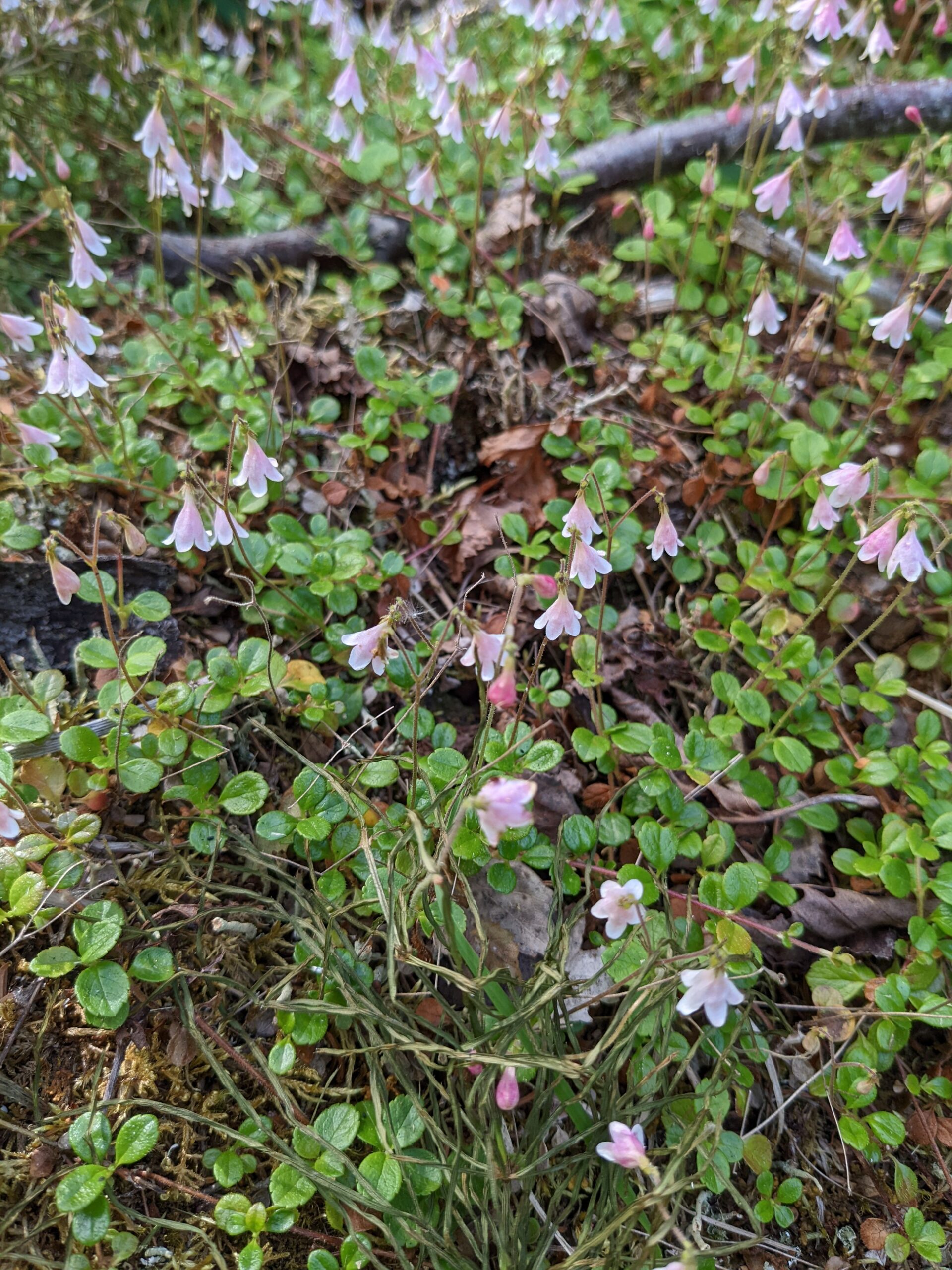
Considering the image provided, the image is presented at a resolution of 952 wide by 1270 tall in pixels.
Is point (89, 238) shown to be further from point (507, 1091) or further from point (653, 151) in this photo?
point (507, 1091)

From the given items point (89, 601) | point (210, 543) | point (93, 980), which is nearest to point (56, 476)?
point (89, 601)

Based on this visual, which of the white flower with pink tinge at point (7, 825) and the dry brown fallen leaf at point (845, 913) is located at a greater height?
the white flower with pink tinge at point (7, 825)

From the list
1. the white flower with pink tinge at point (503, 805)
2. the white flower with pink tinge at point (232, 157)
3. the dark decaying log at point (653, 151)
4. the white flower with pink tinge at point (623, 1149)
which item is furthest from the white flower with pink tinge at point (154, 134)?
the white flower with pink tinge at point (623, 1149)

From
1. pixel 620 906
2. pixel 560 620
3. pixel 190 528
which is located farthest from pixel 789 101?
pixel 620 906

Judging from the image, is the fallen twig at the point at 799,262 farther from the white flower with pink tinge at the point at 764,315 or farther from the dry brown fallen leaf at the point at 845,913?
the dry brown fallen leaf at the point at 845,913

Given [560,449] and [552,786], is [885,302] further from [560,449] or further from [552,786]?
[552,786]

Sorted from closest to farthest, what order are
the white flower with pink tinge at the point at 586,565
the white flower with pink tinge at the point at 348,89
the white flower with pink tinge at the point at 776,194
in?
the white flower with pink tinge at the point at 586,565 < the white flower with pink tinge at the point at 776,194 < the white flower with pink tinge at the point at 348,89
